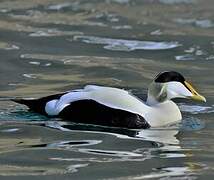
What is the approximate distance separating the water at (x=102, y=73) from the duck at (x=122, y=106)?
0.09m

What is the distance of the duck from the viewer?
8.62 meters

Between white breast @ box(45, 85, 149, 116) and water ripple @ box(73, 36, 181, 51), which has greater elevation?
water ripple @ box(73, 36, 181, 51)

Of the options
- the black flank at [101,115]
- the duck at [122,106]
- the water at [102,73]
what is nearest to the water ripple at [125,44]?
the water at [102,73]

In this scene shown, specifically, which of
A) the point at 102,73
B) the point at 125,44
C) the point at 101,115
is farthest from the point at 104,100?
the point at 125,44

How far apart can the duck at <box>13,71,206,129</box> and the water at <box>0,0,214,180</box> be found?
9 cm

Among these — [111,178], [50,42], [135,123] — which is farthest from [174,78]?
[50,42]

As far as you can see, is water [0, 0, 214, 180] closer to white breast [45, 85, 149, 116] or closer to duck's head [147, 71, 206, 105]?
white breast [45, 85, 149, 116]

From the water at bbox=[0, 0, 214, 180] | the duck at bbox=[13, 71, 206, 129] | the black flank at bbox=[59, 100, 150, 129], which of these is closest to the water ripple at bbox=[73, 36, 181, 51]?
the water at bbox=[0, 0, 214, 180]

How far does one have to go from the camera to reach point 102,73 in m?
12.1

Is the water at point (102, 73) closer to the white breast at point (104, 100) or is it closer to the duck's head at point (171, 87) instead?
the white breast at point (104, 100)

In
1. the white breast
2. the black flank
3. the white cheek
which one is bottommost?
the black flank

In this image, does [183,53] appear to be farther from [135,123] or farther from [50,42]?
[135,123]

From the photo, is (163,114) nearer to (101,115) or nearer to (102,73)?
(101,115)

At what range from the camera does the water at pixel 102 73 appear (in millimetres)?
7352
